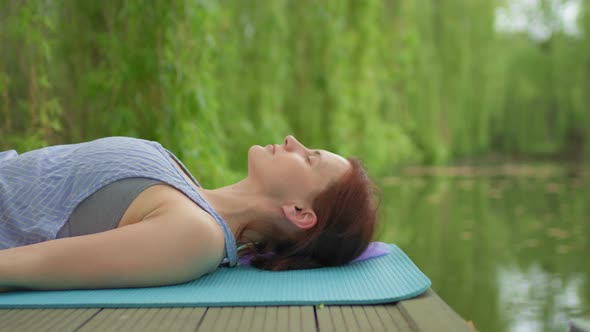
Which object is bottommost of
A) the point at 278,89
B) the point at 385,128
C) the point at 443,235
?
the point at 443,235

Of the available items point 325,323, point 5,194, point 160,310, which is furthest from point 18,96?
point 325,323

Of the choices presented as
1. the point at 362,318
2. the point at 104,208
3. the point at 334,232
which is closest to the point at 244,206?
the point at 334,232

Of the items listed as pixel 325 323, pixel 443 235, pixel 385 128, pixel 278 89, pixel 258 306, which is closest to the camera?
pixel 325 323

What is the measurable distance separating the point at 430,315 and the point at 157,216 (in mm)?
684

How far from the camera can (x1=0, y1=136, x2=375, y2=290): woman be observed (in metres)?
1.58

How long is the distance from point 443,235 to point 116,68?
298cm

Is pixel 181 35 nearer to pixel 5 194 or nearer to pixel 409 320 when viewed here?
pixel 5 194

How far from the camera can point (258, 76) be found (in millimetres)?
5586

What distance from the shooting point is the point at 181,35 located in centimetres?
329

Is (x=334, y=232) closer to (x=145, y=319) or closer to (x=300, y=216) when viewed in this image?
(x=300, y=216)

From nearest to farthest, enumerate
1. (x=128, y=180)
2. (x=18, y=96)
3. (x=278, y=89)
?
(x=128, y=180)
(x=18, y=96)
(x=278, y=89)

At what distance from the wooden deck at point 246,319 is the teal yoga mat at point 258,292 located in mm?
22

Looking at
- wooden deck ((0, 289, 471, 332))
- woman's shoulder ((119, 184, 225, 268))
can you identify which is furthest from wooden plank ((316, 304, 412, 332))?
woman's shoulder ((119, 184, 225, 268))

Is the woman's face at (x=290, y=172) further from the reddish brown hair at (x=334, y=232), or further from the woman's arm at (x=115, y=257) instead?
the woman's arm at (x=115, y=257)
